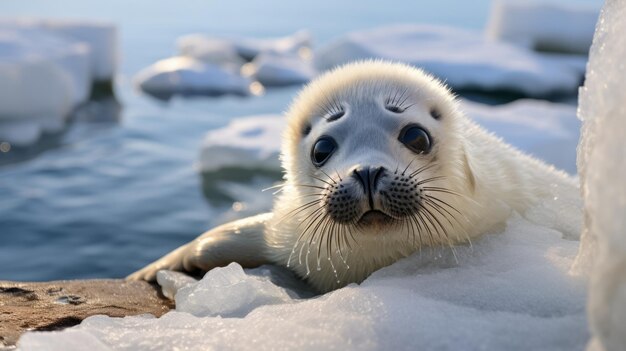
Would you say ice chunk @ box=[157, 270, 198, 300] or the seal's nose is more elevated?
the seal's nose

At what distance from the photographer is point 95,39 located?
11.6m

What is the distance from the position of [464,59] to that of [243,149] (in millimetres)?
5787

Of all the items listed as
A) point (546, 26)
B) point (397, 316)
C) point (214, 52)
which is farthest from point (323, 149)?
point (546, 26)

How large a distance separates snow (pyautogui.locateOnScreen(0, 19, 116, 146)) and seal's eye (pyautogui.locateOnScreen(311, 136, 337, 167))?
21.4 ft

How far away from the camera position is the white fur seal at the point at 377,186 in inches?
90.1

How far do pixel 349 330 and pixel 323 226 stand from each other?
0.87 metres

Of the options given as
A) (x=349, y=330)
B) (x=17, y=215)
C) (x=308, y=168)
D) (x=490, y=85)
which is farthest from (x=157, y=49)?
(x=349, y=330)

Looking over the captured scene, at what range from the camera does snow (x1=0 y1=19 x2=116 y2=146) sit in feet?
28.4

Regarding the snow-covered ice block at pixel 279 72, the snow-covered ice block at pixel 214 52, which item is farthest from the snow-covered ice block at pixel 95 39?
the snow-covered ice block at pixel 214 52

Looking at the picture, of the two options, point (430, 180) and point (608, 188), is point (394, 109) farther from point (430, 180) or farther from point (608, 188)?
point (608, 188)

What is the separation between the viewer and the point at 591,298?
1246mm

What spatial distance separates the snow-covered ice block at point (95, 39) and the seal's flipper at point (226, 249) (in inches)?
353

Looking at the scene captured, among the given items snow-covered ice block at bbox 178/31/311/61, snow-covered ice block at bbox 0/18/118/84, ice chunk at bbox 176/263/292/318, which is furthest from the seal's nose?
snow-covered ice block at bbox 178/31/311/61

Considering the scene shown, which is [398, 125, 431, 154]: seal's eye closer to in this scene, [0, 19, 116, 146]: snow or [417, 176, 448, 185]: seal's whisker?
[417, 176, 448, 185]: seal's whisker
